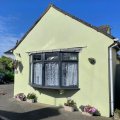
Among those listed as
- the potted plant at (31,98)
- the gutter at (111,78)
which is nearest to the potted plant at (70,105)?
the gutter at (111,78)

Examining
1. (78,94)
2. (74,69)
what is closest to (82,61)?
(74,69)

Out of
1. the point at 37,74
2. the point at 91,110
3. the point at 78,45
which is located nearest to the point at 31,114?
the point at 91,110

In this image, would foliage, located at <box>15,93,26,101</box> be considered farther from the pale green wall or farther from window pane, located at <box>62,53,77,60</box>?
window pane, located at <box>62,53,77,60</box>

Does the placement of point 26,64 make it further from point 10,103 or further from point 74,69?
point 74,69

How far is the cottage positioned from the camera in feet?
41.8

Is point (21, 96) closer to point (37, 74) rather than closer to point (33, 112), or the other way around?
point (37, 74)

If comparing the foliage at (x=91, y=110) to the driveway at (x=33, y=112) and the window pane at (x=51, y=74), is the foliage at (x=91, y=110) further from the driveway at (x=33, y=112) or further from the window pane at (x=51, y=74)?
the window pane at (x=51, y=74)

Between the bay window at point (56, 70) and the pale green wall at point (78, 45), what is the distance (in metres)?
0.42

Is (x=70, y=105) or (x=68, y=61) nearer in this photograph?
(x=70, y=105)

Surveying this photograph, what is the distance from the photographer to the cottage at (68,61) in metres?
12.7

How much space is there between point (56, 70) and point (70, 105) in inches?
83.4

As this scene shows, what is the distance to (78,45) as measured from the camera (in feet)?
45.2

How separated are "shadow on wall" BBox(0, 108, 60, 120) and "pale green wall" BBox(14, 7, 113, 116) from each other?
4.96 feet

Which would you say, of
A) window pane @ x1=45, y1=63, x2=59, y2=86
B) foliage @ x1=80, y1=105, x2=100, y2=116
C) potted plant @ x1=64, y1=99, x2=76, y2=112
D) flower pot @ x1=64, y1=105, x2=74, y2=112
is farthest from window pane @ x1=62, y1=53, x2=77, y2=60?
foliage @ x1=80, y1=105, x2=100, y2=116
